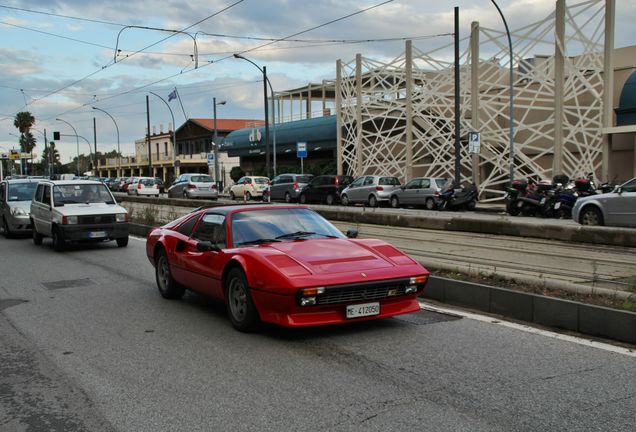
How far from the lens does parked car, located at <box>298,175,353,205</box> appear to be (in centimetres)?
3453

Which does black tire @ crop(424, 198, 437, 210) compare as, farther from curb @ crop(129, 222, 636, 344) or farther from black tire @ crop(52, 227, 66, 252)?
curb @ crop(129, 222, 636, 344)

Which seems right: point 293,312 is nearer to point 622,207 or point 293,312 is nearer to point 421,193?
point 622,207

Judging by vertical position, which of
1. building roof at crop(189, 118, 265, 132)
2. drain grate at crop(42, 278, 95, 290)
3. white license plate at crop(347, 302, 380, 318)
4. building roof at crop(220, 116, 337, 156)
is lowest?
drain grate at crop(42, 278, 95, 290)

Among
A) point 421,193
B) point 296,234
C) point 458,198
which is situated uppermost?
point 296,234

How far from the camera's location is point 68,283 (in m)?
10.3

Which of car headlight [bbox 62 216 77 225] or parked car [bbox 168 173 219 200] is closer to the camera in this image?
car headlight [bbox 62 216 77 225]

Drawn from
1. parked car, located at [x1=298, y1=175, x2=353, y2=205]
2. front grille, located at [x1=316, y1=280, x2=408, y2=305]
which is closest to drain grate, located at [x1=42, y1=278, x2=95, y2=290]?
front grille, located at [x1=316, y1=280, x2=408, y2=305]

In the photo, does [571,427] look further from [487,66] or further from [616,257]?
[487,66]

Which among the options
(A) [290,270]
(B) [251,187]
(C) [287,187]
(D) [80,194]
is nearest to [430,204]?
(C) [287,187]

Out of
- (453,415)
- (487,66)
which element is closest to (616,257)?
(453,415)

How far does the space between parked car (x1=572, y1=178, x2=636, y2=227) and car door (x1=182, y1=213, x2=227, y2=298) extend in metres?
11.8

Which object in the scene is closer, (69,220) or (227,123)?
(69,220)

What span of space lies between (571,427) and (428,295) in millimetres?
4329

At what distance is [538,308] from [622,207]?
10606 mm
